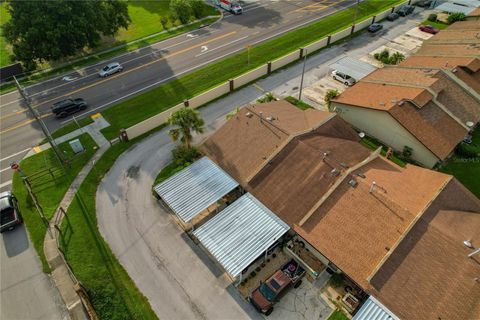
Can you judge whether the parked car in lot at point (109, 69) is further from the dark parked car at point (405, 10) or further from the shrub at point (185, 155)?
the dark parked car at point (405, 10)

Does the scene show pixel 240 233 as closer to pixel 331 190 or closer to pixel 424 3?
pixel 331 190

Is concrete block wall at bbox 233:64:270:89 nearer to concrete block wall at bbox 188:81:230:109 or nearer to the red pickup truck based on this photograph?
concrete block wall at bbox 188:81:230:109

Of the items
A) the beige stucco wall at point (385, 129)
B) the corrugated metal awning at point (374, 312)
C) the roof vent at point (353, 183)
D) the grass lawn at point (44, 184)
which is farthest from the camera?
the beige stucco wall at point (385, 129)

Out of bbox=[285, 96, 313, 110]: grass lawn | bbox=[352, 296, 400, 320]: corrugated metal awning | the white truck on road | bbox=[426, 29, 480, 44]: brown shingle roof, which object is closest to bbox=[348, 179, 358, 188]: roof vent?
bbox=[352, 296, 400, 320]: corrugated metal awning

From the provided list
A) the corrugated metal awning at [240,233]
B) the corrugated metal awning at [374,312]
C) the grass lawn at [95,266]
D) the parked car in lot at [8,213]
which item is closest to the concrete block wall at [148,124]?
the grass lawn at [95,266]

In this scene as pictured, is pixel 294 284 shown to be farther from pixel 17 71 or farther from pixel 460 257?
pixel 17 71

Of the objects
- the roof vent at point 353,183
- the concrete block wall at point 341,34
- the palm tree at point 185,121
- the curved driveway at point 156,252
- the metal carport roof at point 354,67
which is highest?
the concrete block wall at point 341,34
